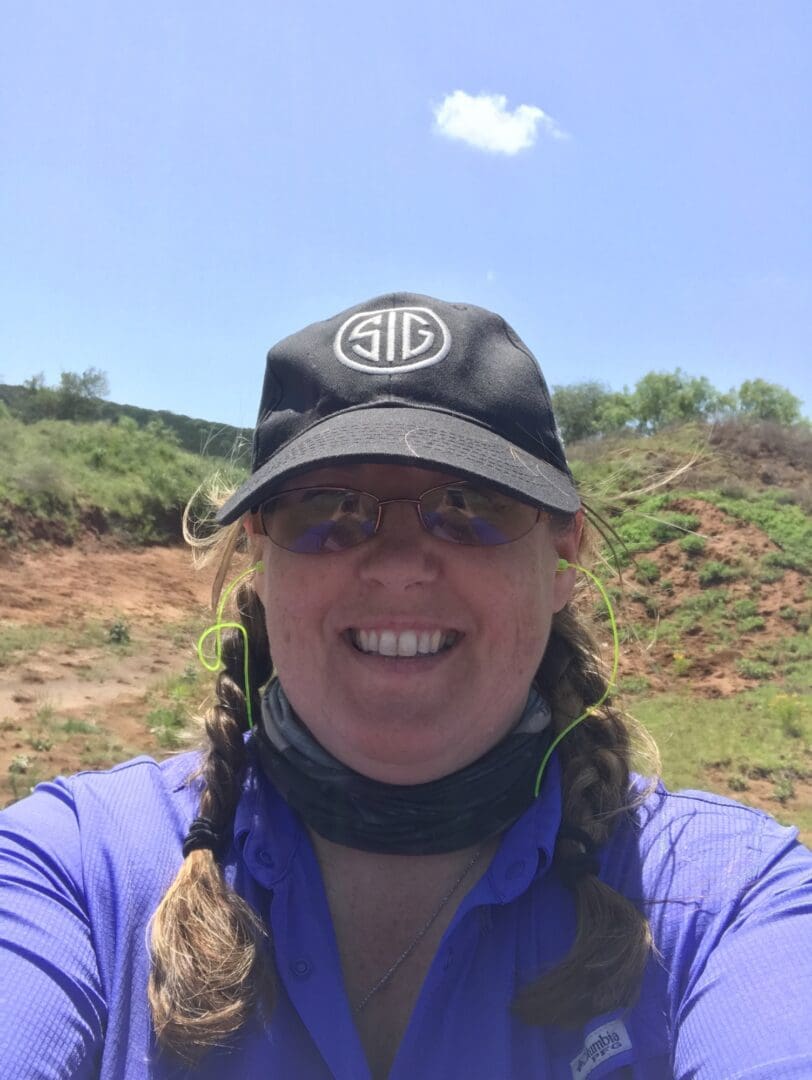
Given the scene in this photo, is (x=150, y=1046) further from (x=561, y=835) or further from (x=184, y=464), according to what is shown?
(x=184, y=464)

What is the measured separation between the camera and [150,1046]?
3.87 ft

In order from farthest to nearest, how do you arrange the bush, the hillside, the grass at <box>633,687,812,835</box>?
the bush
the grass at <box>633,687,812,835</box>
the hillside

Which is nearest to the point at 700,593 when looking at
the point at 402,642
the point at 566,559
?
the point at 566,559

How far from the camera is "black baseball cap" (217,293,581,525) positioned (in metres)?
1.31

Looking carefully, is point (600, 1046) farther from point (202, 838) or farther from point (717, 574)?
point (717, 574)

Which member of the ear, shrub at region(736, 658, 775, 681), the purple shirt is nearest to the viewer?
the purple shirt

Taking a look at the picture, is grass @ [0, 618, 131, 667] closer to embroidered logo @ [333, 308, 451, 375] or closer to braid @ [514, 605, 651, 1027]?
braid @ [514, 605, 651, 1027]

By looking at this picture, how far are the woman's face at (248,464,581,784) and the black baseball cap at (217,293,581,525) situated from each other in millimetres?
95

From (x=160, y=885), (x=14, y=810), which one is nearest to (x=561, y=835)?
(x=160, y=885)

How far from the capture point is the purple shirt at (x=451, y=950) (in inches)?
45.2

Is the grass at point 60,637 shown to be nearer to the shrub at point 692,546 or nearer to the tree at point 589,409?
the shrub at point 692,546

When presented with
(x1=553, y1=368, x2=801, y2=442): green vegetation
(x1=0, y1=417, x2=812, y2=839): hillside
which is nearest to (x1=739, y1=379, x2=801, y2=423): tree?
(x1=553, y1=368, x2=801, y2=442): green vegetation

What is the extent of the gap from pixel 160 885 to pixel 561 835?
649mm

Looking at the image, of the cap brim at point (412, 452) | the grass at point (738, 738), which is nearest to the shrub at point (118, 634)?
the grass at point (738, 738)
